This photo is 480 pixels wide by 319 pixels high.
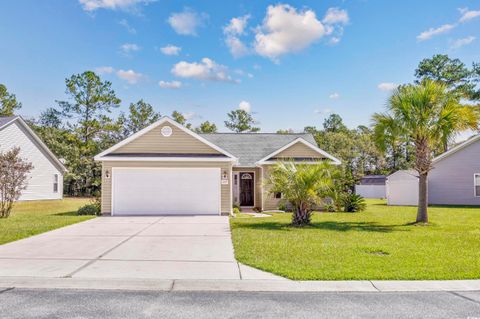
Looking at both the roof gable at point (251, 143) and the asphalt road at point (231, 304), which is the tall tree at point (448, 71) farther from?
the asphalt road at point (231, 304)

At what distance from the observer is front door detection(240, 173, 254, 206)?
21.2 meters

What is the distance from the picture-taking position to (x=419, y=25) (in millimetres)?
14789

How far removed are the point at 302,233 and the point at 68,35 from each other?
1455 centimetres

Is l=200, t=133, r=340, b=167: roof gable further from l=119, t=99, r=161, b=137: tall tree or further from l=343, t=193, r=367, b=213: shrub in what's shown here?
l=119, t=99, r=161, b=137: tall tree

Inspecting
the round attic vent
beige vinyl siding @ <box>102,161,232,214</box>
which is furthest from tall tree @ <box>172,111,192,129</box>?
beige vinyl siding @ <box>102,161,232,214</box>

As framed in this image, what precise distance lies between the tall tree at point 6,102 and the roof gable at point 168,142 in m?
30.0

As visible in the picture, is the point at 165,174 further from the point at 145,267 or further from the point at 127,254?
the point at 145,267

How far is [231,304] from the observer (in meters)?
4.74

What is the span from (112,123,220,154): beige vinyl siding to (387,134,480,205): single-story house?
49.1 feet

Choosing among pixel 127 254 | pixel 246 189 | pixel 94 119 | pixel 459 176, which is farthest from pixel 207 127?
pixel 127 254

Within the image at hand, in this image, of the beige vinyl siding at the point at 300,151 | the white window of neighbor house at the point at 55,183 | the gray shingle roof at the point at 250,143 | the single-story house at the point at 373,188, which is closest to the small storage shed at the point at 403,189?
the gray shingle roof at the point at 250,143

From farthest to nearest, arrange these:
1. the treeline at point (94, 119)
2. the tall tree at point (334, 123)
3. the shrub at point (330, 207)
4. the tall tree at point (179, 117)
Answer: the tall tree at point (334, 123), the tall tree at point (179, 117), the treeline at point (94, 119), the shrub at point (330, 207)

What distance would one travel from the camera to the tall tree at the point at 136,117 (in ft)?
143

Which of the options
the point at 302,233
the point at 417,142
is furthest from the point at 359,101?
the point at 302,233
